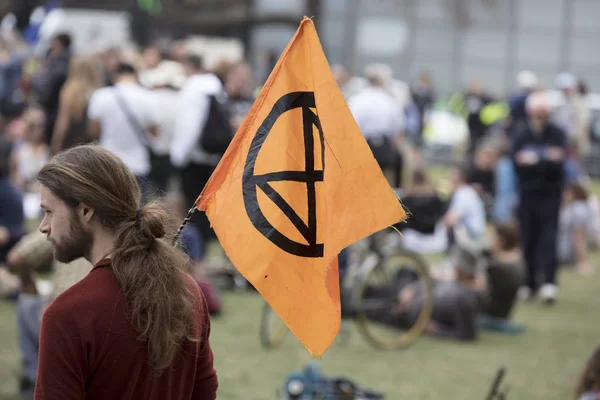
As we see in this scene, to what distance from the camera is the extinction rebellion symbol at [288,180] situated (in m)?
2.99

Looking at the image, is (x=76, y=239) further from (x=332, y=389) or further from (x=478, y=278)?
(x=478, y=278)

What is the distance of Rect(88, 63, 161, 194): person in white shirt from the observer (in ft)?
27.8

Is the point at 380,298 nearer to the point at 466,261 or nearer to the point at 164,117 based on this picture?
the point at 466,261

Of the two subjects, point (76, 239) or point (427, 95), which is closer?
point (76, 239)

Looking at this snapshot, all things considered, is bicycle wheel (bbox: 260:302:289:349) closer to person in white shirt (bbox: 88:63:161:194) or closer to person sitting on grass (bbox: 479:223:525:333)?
person in white shirt (bbox: 88:63:161:194)

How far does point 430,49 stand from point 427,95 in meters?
6.40

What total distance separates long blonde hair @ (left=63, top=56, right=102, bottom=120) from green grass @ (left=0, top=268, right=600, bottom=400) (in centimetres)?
199

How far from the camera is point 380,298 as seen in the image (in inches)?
320

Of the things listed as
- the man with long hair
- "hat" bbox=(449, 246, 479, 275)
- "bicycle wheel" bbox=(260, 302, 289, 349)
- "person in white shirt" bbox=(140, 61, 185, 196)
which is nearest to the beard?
the man with long hair

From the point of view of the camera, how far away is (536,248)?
404 inches

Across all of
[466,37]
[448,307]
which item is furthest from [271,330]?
[466,37]

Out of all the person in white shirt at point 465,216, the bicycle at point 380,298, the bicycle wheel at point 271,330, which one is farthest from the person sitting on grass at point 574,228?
the bicycle wheel at point 271,330

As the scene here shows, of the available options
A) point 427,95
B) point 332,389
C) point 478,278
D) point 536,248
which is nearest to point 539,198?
point 536,248

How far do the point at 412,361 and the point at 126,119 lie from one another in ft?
10.3
